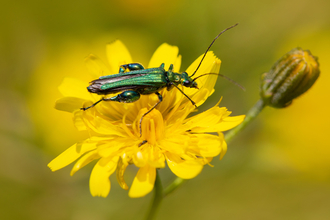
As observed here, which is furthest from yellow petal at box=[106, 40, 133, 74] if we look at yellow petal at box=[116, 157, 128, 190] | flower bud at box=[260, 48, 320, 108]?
flower bud at box=[260, 48, 320, 108]

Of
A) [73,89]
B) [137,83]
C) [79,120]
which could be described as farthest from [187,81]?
[73,89]

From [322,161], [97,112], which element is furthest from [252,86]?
[97,112]

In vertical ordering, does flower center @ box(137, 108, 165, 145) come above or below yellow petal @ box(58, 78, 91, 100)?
below

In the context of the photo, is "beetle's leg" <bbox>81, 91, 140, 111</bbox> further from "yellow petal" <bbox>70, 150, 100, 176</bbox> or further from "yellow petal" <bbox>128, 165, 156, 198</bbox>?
"yellow petal" <bbox>128, 165, 156, 198</bbox>

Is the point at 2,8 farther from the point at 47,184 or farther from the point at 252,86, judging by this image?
the point at 252,86

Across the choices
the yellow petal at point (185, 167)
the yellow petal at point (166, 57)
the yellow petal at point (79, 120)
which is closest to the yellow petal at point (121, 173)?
the yellow petal at point (185, 167)

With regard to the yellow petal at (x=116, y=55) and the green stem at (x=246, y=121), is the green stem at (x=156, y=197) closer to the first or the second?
the green stem at (x=246, y=121)
